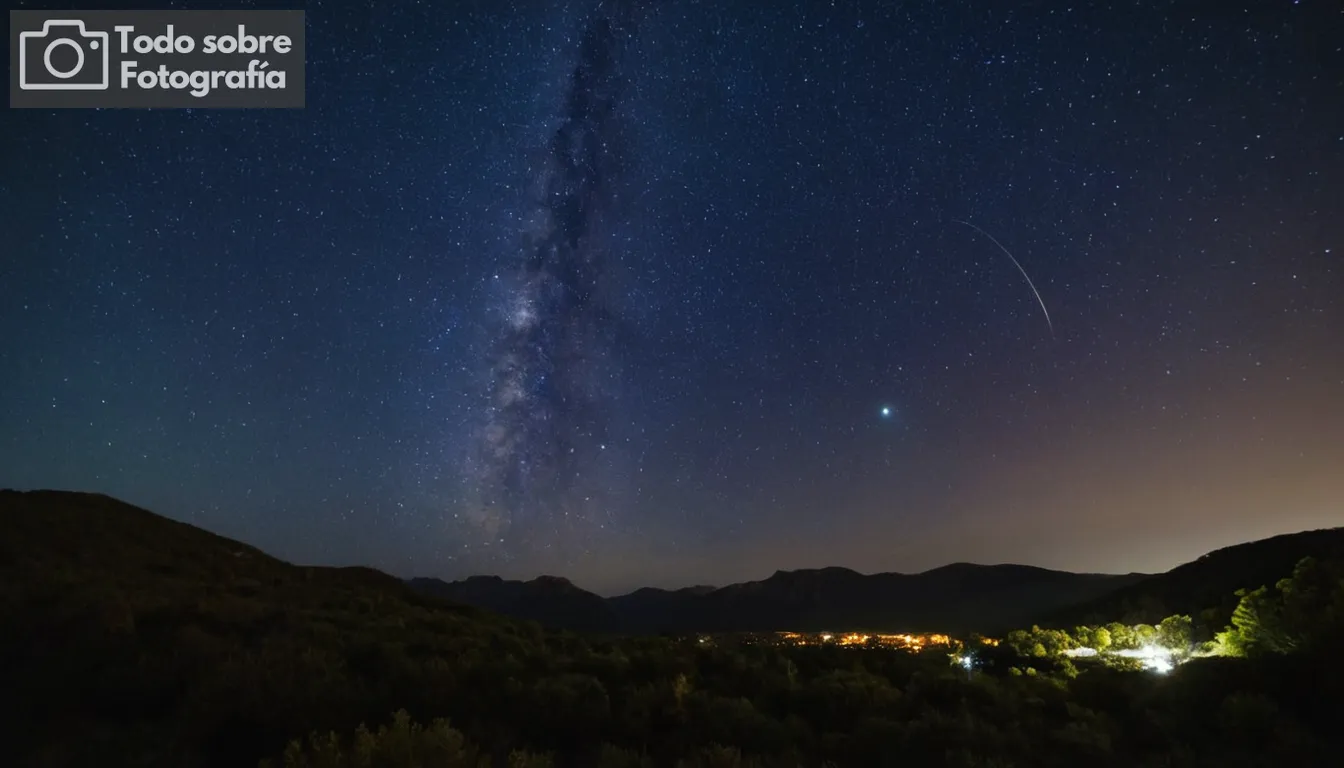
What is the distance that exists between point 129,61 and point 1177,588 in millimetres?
90937

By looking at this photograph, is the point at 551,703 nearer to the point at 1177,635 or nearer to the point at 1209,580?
the point at 1177,635

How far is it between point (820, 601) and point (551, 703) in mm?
152712

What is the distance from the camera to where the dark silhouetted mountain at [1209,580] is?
204 feet

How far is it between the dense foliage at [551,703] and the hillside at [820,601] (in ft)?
373

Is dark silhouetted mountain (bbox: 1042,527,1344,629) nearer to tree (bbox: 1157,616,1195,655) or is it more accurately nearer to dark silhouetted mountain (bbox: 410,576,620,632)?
tree (bbox: 1157,616,1195,655)

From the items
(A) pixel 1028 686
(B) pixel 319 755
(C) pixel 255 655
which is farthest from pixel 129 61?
(A) pixel 1028 686

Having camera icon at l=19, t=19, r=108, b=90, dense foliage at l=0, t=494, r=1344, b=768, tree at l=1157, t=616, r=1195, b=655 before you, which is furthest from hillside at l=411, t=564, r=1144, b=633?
camera icon at l=19, t=19, r=108, b=90

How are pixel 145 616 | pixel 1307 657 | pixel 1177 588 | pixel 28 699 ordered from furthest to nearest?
pixel 1177 588 → pixel 145 616 → pixel 1307 657 → pixel 28 699

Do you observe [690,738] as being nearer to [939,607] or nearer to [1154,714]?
[1154,714]

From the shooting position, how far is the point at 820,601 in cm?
15538

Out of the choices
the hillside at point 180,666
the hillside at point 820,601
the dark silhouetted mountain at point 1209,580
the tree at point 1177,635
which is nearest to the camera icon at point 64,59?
the hillside at point 180,666

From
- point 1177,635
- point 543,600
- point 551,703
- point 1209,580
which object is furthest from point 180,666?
point 543,600

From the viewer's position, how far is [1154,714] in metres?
12.0

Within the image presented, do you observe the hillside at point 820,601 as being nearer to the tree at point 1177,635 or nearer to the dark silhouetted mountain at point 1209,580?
the dark silhouetted mountain at point 1209,580
